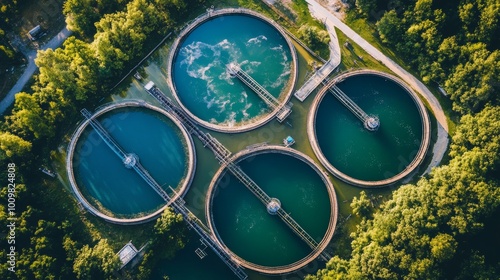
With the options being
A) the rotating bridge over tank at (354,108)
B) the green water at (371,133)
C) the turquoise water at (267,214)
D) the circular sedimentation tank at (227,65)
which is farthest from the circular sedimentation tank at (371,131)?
the circular sedimentation tank at (227,65)

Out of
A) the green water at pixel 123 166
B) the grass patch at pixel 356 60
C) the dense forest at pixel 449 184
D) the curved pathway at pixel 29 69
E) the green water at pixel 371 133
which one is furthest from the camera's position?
the grass patch at pixel 356 60

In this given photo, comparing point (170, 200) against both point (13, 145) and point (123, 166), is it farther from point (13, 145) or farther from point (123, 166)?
point (13, 145)

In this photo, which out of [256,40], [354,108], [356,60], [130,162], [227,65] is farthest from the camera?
[256,40]

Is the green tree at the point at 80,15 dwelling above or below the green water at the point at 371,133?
above

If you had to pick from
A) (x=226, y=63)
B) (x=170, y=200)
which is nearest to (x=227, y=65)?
(x=226, y=63)

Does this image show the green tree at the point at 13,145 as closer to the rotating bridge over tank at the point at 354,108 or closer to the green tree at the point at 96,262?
the green tree at the point at 96,262

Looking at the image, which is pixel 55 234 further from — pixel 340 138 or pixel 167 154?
pixel 340 138
